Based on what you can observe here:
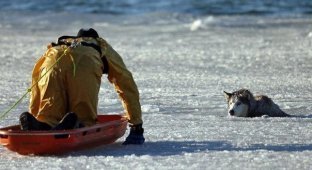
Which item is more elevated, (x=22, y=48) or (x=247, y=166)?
(x=247, y=166)

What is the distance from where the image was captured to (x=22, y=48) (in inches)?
716

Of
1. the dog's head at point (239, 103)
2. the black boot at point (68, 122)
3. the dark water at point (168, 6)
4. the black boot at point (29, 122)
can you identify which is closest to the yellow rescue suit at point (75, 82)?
the black boot at point (29, 122)

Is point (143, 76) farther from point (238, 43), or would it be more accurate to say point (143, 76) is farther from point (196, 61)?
point (238, 43)

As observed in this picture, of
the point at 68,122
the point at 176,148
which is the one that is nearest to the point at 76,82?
the point at 68,122

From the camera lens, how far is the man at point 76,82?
269 inches

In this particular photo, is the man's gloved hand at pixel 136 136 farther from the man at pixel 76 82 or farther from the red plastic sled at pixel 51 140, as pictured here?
the red plastic sled at pixel 51 140

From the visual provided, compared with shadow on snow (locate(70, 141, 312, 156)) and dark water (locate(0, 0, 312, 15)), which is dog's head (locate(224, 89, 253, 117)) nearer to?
shadow on snow (locate(70, 141, 312, 156))

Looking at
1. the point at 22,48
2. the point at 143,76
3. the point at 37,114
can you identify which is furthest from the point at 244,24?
the point at 37,114

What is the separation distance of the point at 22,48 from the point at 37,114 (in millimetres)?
11420

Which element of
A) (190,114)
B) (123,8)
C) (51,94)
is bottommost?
(123,8)

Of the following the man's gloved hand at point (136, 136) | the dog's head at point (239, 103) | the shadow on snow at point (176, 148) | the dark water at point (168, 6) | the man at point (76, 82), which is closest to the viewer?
the shadow on snow at point (176, 148)

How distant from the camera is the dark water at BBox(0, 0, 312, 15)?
1266 inches

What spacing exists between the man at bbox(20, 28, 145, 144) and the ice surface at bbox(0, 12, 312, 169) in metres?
0.33

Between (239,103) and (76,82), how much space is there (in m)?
2.59
